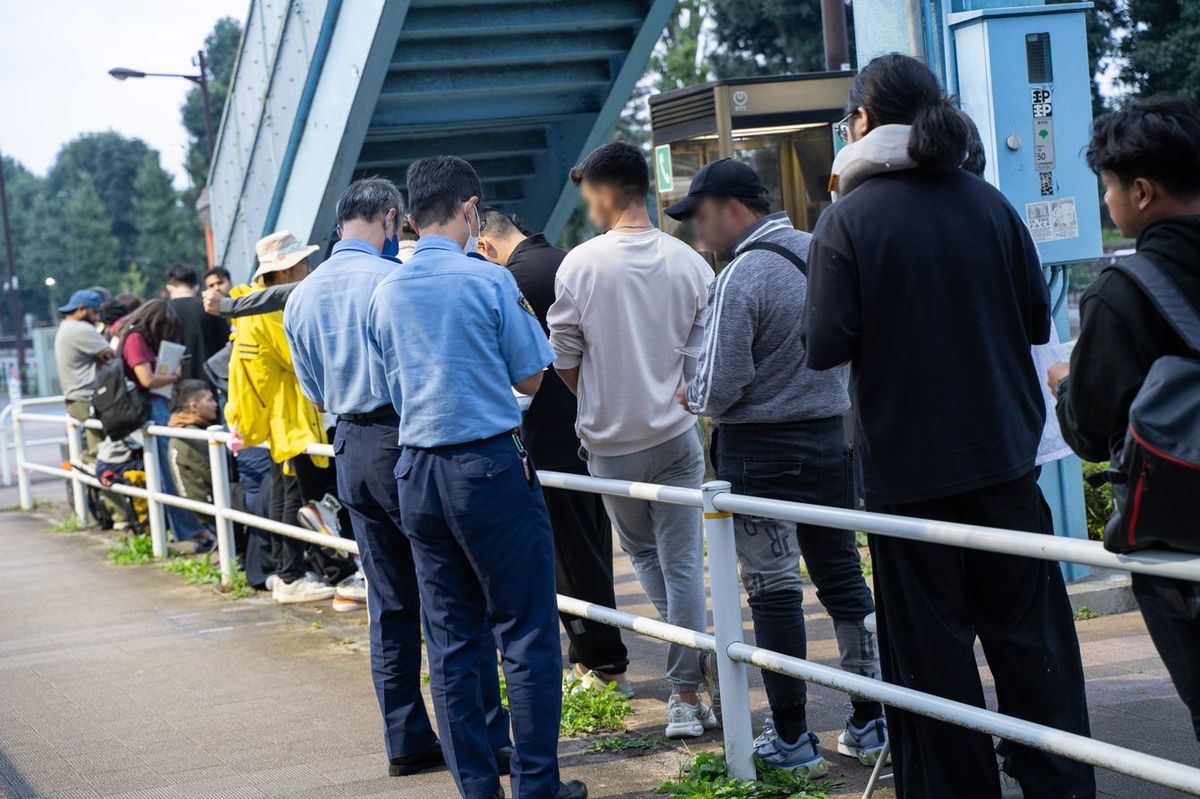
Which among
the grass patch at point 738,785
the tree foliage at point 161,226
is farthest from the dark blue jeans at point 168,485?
the tree foliage at point 161,226

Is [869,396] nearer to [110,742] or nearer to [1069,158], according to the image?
[1069,158]

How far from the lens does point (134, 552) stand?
10.4 m

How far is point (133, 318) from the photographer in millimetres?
10375

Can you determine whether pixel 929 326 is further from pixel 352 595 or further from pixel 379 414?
pixel 352 595

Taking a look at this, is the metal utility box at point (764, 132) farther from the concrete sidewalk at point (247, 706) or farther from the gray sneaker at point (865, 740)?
the gray sneaker at point (865, 740)

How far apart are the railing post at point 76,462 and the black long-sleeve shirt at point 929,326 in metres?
9.68

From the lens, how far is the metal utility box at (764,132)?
32.2ft

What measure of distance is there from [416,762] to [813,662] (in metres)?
1.52

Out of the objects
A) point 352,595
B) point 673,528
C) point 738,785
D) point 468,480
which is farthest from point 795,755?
point 352,595

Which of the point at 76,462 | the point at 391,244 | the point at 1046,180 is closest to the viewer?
the point at 391,244

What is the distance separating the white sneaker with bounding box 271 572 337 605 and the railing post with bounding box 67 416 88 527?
440 centimetres

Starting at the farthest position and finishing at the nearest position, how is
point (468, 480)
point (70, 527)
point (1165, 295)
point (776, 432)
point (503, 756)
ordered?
point (70, 527)
point (503, 756)
point (776, 432)
point (468, 480)
point (1165, 295)

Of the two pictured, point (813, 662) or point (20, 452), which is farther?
point (20, 452)

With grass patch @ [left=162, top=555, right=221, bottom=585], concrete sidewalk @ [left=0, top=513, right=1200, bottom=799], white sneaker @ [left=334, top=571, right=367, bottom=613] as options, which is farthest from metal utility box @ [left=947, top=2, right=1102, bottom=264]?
grass patch @ [left=162, top=555, right=221, bottom=585]
